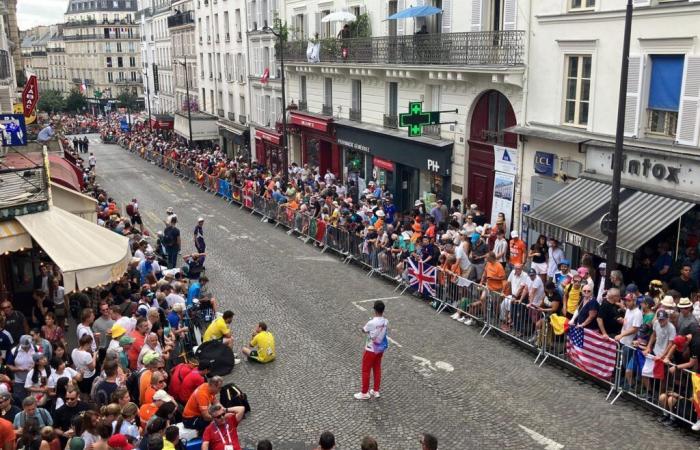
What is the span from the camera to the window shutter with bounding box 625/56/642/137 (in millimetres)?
15086

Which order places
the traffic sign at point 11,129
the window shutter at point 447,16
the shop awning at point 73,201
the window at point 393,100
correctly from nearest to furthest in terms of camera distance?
the shop awning at point 73,201 < the traffic sign at point 11,129 < the window shutter at point 447,16 < the window at point 393,100

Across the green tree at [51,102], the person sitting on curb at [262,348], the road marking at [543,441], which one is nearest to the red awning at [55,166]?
the person sitting on curb at [262,348]

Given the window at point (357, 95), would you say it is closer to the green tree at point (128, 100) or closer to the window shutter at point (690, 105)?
the window shutter at point (690, 105)

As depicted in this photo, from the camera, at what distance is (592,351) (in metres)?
11.6

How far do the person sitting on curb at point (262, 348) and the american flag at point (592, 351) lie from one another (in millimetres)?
5555

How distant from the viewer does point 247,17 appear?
42.8 metres

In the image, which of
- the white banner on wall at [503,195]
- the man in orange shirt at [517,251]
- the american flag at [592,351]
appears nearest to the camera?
the american flag at [592,351]

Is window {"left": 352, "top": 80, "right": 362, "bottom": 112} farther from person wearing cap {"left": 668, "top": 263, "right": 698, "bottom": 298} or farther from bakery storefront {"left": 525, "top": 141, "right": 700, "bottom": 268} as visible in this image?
person wearing cap {"left": 668, "top": 263, "right": 698, "bottom": 298}

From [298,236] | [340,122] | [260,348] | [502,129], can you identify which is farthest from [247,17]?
[260,348]

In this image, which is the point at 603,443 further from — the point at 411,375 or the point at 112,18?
the point at 112,18

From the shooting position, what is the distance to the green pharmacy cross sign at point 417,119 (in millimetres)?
21859

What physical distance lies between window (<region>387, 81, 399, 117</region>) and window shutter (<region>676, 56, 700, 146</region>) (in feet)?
45.0

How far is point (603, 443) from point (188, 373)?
6144 mm

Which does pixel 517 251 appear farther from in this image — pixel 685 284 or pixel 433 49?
pixel 433 49
